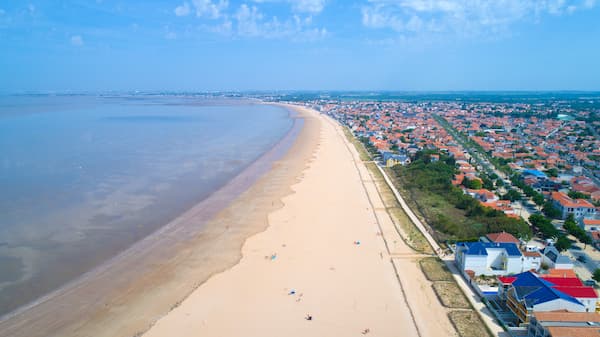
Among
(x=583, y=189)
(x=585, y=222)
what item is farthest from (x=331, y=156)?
(x=585, y=222)

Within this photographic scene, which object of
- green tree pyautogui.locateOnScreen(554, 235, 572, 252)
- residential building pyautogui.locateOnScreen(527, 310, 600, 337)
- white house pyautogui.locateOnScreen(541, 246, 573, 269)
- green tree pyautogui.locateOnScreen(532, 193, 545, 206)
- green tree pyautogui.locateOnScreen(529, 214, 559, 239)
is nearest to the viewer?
residential building pyautogui.locateOnScreen(527, 310, 600, 337)

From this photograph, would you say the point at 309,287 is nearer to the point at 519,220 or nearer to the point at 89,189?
the point at 519,220

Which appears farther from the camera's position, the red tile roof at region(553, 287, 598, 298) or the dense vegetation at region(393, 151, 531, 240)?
the dense vegetation at region(393, 151, 531, 240)

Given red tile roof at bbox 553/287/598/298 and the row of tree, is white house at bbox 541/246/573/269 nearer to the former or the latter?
the row of tree

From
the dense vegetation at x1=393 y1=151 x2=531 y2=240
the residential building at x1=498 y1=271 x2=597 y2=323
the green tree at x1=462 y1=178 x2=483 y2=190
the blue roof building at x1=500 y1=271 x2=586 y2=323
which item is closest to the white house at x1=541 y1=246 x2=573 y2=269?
the residential building at x1=498 y1=271 x2=597 y2=323

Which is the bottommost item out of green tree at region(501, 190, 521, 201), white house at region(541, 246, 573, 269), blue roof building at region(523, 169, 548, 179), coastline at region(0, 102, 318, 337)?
green tree at region(501, 190, 521, 201)

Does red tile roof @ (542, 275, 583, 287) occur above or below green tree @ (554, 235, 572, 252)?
above
